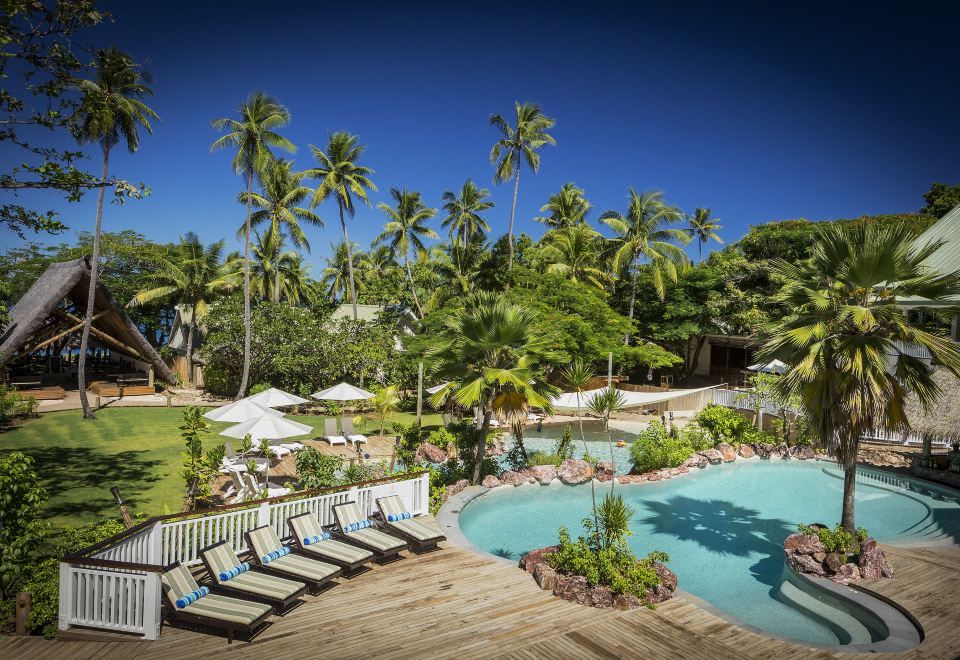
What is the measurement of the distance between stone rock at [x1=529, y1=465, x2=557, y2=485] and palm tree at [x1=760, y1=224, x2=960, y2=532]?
Result: 267 inches

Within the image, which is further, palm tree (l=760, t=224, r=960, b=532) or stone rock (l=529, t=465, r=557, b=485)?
stone rock (l=529, t=465, r=557, b=485)

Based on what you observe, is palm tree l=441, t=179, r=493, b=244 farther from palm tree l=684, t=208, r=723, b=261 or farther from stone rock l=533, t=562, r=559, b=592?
stone rock l=533, t=562, r=559, b=592

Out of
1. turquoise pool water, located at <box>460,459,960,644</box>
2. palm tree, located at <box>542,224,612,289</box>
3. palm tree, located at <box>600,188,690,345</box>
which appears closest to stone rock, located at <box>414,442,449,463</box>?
turquoise pool water, located at <box>460,459,960,644</box>

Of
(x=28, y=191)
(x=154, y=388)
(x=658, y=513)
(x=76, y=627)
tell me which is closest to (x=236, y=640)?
(x=76, y=627)

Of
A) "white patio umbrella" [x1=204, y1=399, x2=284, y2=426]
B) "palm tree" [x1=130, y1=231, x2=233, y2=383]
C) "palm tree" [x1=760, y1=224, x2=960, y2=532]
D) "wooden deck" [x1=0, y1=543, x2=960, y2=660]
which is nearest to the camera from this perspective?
"wooden deck" [x1=0, y1=543, x2=960, y2=660]

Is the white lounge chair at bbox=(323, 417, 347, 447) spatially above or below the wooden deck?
above

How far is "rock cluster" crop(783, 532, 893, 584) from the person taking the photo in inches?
347

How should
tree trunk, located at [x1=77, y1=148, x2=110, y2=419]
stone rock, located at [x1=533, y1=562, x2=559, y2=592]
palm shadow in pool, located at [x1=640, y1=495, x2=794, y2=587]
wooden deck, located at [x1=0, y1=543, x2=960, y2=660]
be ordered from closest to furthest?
wooden deck, located at [x1=0, y1=543, x2=960, y2=660] < stone rock, located at [x1=533, y1=562, x2=559, y2=592] < palm shadow in pool, located at [x1=640, y1=495, x2=794, y2=587] < tree trunk, located at [x1=77, y1=148, x2=110, y2=419]

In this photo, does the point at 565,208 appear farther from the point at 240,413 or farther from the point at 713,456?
the point at 240,413

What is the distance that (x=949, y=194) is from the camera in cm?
3597

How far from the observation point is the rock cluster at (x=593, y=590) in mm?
7375

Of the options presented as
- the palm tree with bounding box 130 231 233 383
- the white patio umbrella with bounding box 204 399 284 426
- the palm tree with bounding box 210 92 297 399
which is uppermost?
the palm tree with bounding box 210 92 297 399

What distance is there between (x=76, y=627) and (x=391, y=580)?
3.76 metres

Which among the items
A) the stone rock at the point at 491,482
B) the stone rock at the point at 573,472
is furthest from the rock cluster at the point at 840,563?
the stone rock at the point at 491,482
